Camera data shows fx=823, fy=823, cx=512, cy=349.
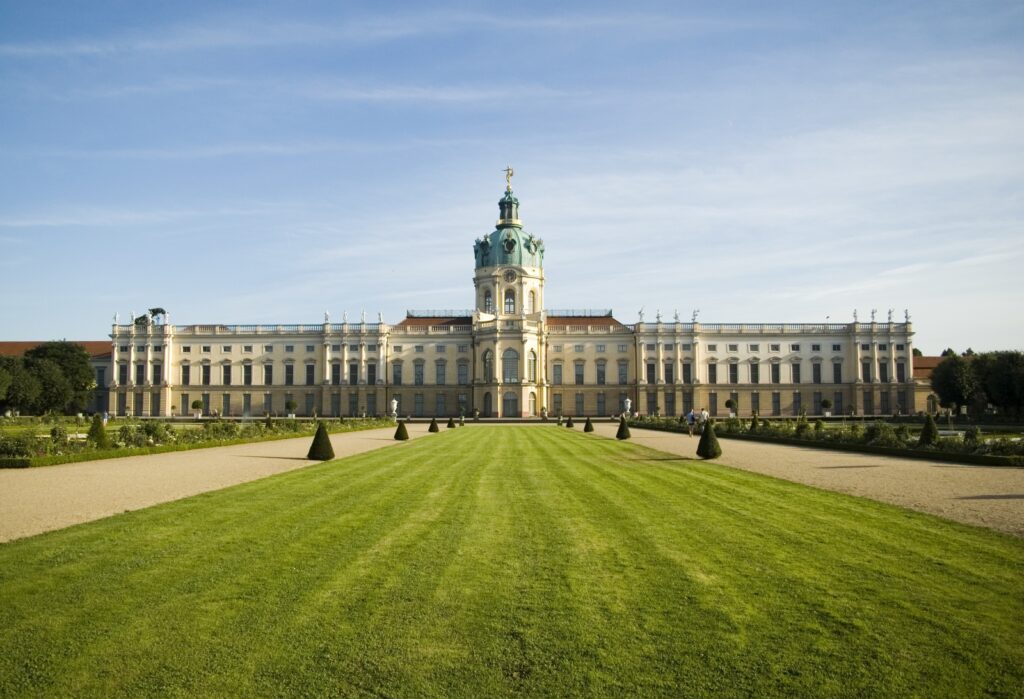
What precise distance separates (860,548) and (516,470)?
1056cm

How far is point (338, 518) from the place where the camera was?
39.5 ft

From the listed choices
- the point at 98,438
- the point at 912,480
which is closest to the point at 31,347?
the point at 98,438

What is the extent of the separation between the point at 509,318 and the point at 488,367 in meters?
5.14

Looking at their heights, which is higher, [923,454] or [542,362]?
[542,362]

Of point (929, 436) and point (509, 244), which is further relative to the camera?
point (509, 244)

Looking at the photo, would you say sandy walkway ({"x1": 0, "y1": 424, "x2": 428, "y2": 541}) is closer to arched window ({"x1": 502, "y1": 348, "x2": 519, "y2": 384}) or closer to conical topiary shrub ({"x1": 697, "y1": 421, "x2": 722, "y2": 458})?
conical topiary shrub ({"x1": 697, "y1": 421, "x2": 722, "y2": 458})

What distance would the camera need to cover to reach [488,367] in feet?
260

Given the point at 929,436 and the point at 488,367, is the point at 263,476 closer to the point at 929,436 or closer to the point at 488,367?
the point at 929,436

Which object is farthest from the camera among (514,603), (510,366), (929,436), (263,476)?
(510,366)

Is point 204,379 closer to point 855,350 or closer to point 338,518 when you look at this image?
point 855,350

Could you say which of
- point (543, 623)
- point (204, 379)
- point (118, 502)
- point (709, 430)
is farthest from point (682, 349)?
point (543, 623)

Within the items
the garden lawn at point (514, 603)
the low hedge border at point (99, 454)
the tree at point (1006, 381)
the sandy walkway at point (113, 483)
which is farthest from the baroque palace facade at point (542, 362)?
the garden lawn at point (514, 603)

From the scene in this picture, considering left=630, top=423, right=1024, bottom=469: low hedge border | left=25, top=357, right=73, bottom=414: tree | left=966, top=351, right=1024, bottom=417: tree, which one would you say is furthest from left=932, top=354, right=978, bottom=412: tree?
left=25, top=357, right=73, bottom=414: tree

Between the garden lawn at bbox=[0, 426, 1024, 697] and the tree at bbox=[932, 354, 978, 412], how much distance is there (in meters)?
59.4
